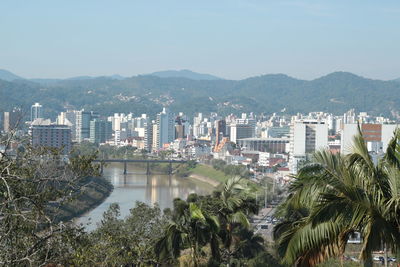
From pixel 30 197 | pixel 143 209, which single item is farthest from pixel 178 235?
pixel 143 209

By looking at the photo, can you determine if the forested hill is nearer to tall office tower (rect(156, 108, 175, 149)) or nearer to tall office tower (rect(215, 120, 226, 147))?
tall office tower (rect(156, 108, 175, 149))

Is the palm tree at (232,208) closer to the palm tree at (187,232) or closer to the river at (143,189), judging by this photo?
the palm tree at (187,232)

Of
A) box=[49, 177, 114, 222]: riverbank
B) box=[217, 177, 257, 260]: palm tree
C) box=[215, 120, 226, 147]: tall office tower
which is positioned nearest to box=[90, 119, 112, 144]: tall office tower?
box=[215, 120, 226, 147]: tall office tower

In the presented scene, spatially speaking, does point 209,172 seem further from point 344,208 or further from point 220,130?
point 344,208

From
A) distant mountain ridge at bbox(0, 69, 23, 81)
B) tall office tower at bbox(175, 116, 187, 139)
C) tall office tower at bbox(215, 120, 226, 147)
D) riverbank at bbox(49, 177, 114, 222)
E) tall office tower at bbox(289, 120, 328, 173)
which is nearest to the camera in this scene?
riverbank at bbox(49, 177, 114, 222)

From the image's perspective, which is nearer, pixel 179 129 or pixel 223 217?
pixel 223 217

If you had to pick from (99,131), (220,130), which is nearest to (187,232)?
(220,130)

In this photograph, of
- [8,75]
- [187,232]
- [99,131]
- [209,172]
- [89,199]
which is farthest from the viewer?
[8,75]
